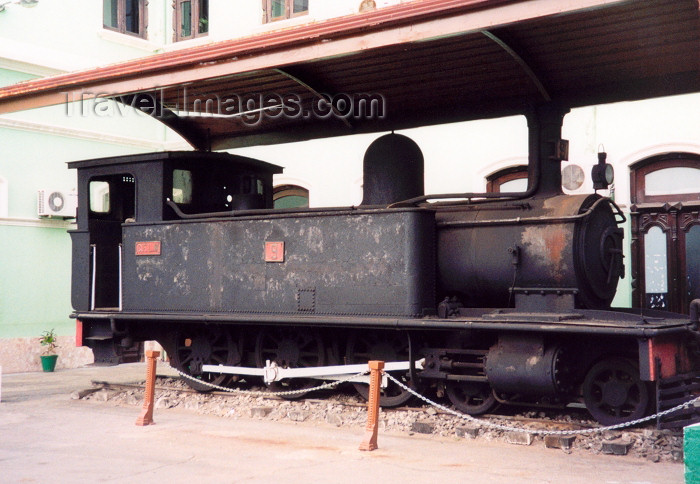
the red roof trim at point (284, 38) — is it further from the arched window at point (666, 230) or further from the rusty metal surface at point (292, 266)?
the arched window at point (666, 230)

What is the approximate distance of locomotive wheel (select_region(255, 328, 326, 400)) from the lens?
30.1 feet

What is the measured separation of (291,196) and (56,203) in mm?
4025

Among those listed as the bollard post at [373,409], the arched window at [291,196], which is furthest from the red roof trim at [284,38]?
the arched window at [291,196]

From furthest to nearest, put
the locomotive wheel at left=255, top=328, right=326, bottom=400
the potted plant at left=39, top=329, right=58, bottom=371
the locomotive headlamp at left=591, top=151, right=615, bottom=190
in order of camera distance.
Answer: the potted plant at left=39, top=329, right=58, bottom=371, the locomotive wheel at left=255, top=328, right=326, bottom=400, the locomotive headlamp at left=591, top=151, right=615, bottom=190

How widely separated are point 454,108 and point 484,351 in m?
2.97

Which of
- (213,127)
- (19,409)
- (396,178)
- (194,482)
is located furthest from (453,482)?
(213,127)

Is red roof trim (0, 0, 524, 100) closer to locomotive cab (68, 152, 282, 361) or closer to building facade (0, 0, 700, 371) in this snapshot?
locomotive cab (68, 152, 282, 361)

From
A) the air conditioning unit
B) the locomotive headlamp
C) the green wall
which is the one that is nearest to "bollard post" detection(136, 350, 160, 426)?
the locomotive headlamp

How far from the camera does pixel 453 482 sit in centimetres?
575

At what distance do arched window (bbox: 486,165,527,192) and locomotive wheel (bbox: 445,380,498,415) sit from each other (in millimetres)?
5007

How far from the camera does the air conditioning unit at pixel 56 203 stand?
14336mm

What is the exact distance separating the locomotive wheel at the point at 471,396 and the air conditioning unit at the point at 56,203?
869 cm

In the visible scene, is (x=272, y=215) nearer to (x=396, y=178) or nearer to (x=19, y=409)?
(x=396, y=178)

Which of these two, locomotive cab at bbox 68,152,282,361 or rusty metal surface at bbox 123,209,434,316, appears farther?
locomotive cab at bbox 68,152,282,361
